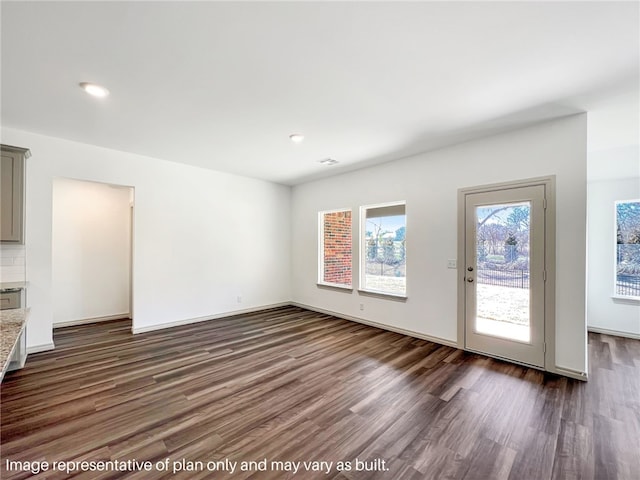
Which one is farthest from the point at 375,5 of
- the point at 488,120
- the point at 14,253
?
the point at 14,253

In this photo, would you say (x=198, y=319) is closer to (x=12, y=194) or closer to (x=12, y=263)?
(x=12, y=263)

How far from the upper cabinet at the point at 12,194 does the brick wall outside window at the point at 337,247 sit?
451 centimetres

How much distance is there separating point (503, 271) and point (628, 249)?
293 cm

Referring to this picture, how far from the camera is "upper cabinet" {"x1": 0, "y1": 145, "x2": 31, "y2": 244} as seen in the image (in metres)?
3.12

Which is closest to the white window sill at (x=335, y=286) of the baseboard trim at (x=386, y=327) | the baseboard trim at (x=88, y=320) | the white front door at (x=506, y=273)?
the baseboard trim at (x=386, y=327)

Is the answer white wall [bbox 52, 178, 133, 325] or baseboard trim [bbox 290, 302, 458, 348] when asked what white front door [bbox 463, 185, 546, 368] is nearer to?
baseboard trim [bbox 290, 302, 458, 348]

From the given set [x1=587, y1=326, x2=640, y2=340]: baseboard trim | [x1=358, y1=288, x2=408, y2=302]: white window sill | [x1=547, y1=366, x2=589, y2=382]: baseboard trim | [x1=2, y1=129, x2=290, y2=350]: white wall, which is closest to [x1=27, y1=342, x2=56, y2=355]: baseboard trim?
[x1=2, y1=129, x2=290, y2=350]: white wall

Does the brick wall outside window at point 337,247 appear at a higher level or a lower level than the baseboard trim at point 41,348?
higher

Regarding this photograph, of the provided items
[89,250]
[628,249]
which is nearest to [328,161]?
[89,250]

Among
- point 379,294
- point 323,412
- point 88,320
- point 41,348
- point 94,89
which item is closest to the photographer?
point 323,412

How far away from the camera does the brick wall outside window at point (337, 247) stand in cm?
550

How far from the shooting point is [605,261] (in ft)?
15.3

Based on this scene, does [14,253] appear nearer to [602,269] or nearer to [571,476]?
[571,476]

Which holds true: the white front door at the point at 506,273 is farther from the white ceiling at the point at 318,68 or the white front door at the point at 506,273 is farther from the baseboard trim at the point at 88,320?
the baseboard trim at the point at 88,320
